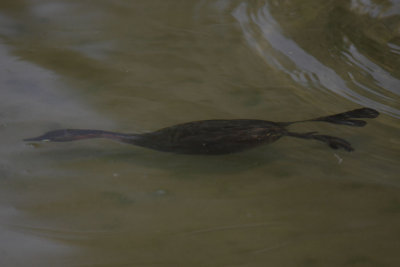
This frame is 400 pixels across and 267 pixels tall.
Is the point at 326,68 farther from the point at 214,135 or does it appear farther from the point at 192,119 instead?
the point at 214,135

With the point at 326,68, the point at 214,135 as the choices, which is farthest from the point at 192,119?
the point at 326,68

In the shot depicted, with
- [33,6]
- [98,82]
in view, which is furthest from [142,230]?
[33,6]

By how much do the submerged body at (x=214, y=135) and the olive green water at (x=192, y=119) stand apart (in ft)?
0.17

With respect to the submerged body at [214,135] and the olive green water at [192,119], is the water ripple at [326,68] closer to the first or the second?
the olive green water at [192,119]

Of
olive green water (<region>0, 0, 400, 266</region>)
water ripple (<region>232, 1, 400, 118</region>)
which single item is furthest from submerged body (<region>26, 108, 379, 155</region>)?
water ripple (<region>232, 1, 400, 118</region>)

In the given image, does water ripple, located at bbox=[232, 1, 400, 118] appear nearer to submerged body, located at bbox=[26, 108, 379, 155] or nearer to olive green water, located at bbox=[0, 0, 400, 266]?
olive green water, located at bbox=[0, 0, 400, 266]

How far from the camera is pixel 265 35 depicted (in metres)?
3.35

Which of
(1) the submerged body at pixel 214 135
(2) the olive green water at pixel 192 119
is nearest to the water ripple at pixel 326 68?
(2) the olive green water at pixel 192 119

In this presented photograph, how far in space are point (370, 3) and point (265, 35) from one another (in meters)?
1.32

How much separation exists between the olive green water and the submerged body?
0.05m

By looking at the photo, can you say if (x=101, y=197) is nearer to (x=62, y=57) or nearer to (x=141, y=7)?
(x=62, y=57)

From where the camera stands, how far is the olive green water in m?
1.76

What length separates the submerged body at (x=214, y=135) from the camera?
2.16m

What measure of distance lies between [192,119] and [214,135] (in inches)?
13.6
